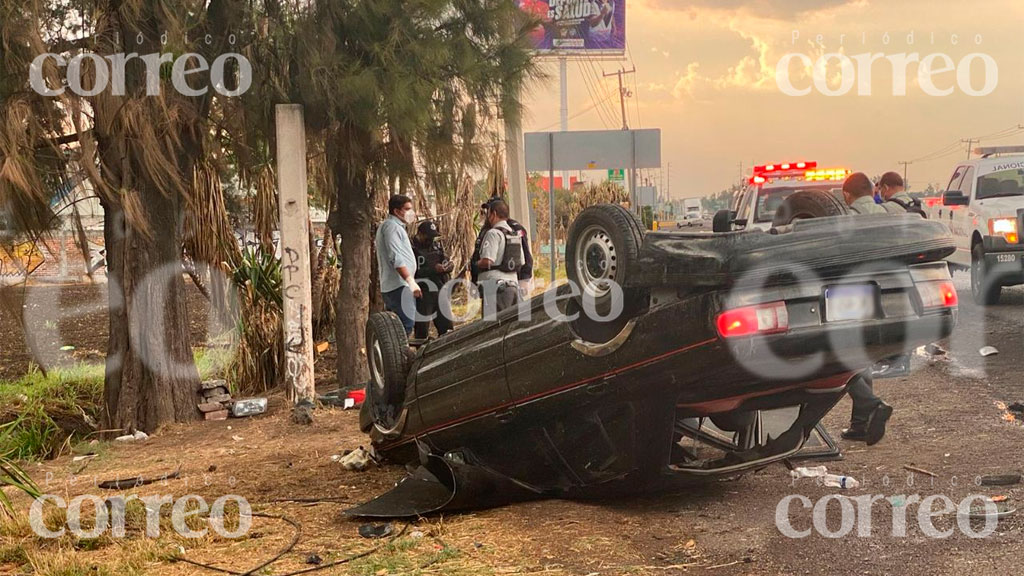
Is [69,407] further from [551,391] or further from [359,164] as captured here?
[551,391]

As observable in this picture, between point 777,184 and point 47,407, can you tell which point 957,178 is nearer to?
point 777,184

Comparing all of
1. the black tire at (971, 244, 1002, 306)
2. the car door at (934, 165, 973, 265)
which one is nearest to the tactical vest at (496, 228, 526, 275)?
the black tire at (971, 244, 1002, 306)

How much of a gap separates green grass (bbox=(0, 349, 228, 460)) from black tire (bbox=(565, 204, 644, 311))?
20.0 ft

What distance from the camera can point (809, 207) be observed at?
19.3 feet

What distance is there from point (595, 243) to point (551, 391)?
0.77 meters

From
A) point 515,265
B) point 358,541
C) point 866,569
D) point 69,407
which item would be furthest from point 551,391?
point 69,407

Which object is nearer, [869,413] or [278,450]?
[869,413]

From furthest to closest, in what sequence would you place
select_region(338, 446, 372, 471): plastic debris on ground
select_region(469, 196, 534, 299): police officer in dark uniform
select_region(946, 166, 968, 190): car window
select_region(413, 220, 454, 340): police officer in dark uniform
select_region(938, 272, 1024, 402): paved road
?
select_region(946, 166, 968, 190): car window
select_region(413, 220, 454, 340): police officer in dark uniform
select_region(469, 196, 534, 299): police officer in dark uniform
select_region(938, 272, 1024, 402): paved road
select_region(338, 446, 372, 471): plastic debris on ground

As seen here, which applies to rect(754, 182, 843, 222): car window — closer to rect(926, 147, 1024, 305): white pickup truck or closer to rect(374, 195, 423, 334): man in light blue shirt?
rect(926, 147, 1024, 305): white pickup truck

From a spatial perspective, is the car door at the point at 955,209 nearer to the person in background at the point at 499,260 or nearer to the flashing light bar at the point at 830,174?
the flashing light bar at the point at 830,174

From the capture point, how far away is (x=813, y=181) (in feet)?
47.1

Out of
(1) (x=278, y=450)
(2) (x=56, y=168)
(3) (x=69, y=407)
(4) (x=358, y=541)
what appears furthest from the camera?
(3) (x=69, y=407)

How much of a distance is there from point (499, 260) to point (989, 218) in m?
7.15

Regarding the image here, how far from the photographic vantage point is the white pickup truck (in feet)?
42.3
